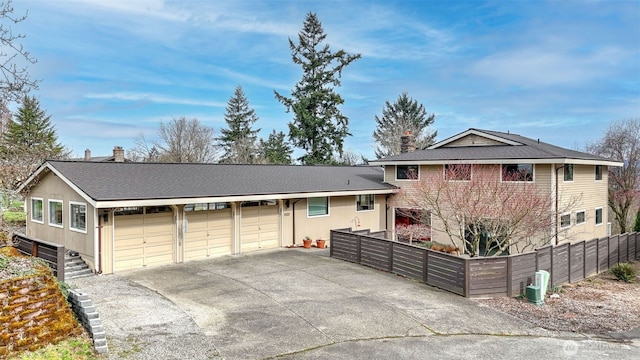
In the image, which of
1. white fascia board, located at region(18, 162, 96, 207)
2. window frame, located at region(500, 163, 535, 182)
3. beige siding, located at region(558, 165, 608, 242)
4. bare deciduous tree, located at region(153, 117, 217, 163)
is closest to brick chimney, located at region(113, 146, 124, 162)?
white fascia board, located at region(18, 162, 96, 207)

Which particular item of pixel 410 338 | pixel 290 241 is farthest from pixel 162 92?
pixel 410 338

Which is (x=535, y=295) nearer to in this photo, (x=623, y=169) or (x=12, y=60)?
(x=12, y=60)

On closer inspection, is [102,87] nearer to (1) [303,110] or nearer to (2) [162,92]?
(2) [162,92]

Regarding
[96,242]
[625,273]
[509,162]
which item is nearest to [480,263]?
[509,162]

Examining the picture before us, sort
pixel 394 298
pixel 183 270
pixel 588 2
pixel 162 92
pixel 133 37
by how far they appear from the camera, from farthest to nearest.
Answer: pixel 162 92, pixel 133 37, pixel 588 2, pixel 183 270, pixel 394 298

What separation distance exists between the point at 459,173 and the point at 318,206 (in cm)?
665

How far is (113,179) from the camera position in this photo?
46.4 ft

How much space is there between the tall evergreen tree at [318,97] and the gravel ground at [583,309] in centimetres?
2783

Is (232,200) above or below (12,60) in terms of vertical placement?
below

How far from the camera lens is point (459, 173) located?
1831 centimetres

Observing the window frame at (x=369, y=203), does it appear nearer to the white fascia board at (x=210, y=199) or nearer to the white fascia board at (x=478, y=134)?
the white fascia board at (x=210, y=199)

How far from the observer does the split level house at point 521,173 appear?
1711cm

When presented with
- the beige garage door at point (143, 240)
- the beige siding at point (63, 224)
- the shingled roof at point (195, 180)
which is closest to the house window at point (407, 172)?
the shingled roof at point (195, 180)

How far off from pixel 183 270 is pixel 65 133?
32228 mm
